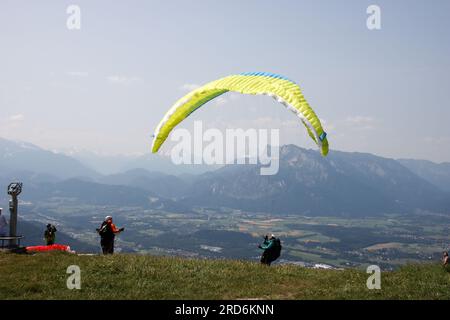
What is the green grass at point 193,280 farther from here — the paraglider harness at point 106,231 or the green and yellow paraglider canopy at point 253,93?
the green and yellow paraglider canopy at point 253,93

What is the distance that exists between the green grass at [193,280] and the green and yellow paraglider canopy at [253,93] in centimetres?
574

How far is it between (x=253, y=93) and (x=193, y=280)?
8739 mm

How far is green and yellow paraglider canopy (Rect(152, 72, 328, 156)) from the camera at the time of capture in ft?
55.3

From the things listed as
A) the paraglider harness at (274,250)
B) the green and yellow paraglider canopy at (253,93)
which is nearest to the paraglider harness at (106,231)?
the green and yellow paraglider canopy at (253,93)

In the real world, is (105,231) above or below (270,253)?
above

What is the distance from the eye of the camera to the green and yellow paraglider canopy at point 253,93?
55.3 feet

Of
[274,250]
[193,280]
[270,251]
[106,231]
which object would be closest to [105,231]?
[106,231]

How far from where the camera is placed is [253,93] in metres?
18.5

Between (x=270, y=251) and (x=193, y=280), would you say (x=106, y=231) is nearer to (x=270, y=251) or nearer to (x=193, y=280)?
(x=193, y=280)

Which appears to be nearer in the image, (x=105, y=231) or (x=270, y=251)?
(x=270, y=251)
